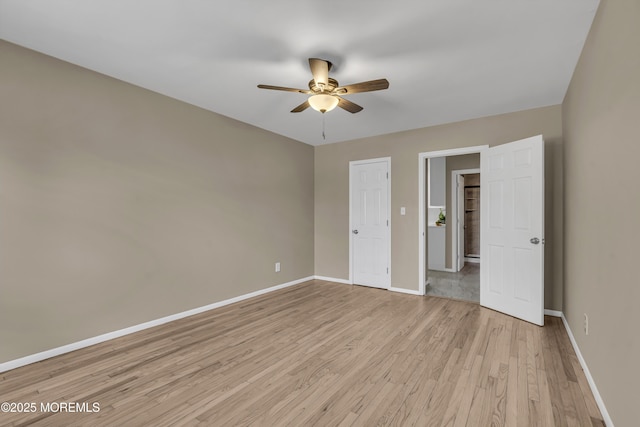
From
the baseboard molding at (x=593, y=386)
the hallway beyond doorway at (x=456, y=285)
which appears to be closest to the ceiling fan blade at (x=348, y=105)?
the baseboard molding at (x=593, y=386)

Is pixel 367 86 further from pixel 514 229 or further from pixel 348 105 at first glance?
pixel 514 229

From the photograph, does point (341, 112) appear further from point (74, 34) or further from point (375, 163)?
point (74, 34)

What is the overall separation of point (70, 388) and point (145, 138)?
91.4 inches

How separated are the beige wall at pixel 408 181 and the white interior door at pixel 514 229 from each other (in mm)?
462

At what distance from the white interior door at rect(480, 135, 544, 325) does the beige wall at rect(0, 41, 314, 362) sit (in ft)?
10.4

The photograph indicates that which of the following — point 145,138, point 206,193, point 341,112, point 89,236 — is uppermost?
point 341,112

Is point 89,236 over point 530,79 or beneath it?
beneath

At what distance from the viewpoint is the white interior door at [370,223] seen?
4.91 meters

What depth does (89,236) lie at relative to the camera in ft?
9.14

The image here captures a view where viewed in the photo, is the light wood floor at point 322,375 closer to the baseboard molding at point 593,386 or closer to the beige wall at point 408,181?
the baseboard molding at point 593,386

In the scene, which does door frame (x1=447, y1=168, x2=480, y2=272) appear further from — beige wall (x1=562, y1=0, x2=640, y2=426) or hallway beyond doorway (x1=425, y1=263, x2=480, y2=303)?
beige wall (x1=562, y1=0, x2=640, y2=426)

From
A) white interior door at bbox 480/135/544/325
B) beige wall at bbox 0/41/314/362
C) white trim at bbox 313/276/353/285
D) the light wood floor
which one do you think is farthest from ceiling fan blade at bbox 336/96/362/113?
white trim at bbox 313/276/353/285

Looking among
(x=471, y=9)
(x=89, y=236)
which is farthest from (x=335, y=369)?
(x=471, y=9)

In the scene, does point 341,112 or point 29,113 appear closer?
point 29,113
